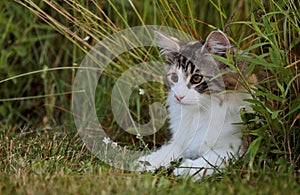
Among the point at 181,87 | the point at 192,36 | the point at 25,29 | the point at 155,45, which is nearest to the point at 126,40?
the point at 155,45

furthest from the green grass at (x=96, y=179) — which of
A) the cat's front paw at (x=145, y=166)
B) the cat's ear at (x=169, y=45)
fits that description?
the cat's ear at (x=169, y=45)

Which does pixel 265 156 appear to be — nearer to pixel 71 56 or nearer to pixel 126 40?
pixel 126 40

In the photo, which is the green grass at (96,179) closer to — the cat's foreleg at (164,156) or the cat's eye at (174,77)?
the cat's foreleg at (164,156)

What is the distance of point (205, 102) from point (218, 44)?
310 mm

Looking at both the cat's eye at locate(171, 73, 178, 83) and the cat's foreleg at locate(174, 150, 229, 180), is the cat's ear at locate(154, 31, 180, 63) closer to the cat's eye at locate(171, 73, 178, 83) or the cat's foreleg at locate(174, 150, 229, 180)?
the cat's eye at locate(171, 73, 178, 83)

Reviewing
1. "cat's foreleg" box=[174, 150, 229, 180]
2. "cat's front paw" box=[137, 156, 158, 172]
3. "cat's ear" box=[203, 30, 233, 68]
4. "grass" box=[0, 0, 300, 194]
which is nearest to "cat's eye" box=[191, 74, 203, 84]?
"cat's ear" box=[203, 30, 233, 68]

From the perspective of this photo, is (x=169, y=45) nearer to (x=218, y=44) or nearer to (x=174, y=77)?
(x=174, y=77)

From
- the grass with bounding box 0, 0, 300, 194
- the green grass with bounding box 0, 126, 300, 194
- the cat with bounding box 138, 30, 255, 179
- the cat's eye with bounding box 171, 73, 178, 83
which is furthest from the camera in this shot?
the cat's eye with bounding box 171, 73, 178, 83

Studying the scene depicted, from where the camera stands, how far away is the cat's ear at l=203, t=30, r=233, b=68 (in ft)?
8.67

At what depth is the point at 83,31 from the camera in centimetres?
344

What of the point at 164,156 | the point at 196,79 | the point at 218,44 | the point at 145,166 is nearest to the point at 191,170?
the point at 145,166

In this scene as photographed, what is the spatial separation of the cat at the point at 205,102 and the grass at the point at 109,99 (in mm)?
96

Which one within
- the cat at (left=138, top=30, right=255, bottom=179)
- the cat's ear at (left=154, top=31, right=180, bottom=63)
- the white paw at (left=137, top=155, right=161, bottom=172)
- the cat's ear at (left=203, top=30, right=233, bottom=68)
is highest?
the cat's ear at (left=203, top=30, right=233, bottom=68)

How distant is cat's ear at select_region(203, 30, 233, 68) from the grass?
51 mm
